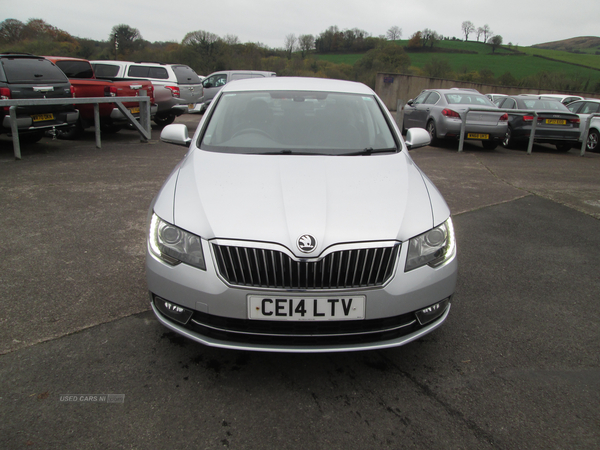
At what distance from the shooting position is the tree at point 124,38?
40.6 m

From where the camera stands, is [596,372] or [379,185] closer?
[596,372]

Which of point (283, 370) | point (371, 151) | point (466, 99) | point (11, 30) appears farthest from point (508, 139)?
point (11, 30)

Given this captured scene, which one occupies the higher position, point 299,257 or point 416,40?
point 416,40

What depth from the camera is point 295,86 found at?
3.99 m

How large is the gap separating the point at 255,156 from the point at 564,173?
8.21m

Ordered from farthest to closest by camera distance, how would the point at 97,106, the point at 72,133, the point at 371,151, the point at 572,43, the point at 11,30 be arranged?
the point at 572,43, the point at 11,30, the point at 72,133, the point at 97,106, the point at 371,151

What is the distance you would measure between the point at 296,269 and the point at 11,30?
4770 cm

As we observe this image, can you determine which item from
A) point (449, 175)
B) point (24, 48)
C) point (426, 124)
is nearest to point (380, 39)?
point (24, 48)

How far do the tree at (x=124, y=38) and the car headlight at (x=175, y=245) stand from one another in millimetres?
41001

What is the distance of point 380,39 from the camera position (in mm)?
67875

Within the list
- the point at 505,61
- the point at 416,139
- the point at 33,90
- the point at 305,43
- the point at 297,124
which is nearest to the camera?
the point at 297,124

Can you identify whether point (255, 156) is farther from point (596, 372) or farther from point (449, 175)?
point (449, 175)

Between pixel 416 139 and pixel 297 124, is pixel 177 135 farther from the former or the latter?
pixel 416 139

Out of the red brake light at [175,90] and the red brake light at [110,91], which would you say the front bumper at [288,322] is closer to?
the red brake light at [110,91]
